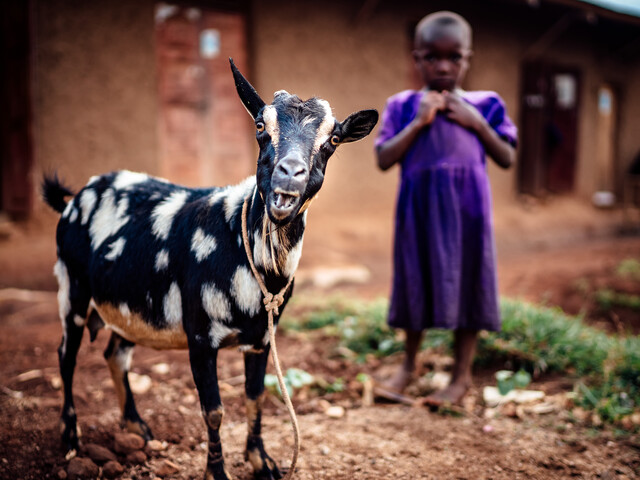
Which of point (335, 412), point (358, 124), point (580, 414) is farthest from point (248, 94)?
point (580, 414)

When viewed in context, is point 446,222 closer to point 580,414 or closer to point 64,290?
point 580,414

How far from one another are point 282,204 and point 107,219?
1.11 metres

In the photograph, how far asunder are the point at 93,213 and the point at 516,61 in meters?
9.16

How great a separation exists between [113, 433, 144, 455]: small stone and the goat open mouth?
4.84 feet

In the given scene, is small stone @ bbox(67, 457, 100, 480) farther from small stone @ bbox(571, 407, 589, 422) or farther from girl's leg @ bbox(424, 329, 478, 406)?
small stone @ bbox(571, 407, 589, 422)

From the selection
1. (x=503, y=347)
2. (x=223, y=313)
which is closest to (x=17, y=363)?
(x=223, y=313)

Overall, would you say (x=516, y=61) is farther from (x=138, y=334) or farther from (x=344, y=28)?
(x=138, y=334)

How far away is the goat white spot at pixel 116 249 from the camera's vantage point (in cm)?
227

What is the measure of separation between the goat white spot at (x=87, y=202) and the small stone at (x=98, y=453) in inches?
40.9

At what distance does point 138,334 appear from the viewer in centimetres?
224

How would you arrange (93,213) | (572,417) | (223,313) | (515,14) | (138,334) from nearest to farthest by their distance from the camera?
(223,313), (138,334), (93,213), (572,417), (515,14)

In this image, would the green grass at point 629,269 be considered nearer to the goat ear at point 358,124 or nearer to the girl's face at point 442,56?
the girl's face at point 442,56

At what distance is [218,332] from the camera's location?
2004mm

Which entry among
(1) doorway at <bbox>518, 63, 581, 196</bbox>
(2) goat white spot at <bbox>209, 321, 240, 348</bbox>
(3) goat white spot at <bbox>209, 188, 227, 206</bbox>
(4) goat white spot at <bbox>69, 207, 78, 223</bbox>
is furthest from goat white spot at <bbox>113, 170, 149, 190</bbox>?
(1) doorway at <bbox>518, 63, 581, 196</bbox>
